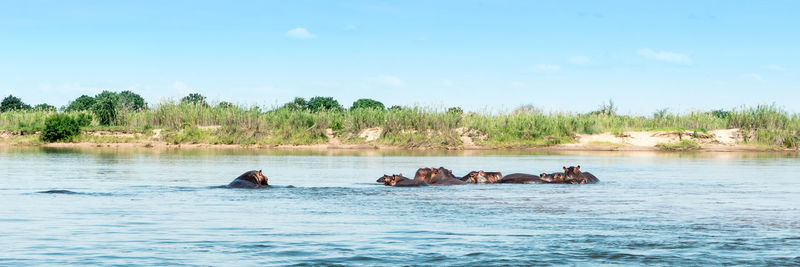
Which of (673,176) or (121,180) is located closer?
(121,180)

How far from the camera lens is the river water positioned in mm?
9117

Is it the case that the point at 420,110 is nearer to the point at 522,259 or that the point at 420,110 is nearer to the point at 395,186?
the point at 395,186

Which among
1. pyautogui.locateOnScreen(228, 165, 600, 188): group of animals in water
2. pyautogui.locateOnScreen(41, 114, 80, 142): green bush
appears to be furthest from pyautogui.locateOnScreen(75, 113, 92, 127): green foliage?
pyautogui.locateOnScreen(228, 165, 600, 188): group of animals in water

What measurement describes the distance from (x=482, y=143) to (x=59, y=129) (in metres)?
24.1

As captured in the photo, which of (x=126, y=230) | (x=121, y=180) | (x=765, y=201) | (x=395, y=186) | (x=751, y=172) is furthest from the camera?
(x=751, y=172)

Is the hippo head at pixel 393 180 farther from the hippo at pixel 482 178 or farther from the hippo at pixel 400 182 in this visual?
the hippo at pixel 482 178

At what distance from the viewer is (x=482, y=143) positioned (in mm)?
48156

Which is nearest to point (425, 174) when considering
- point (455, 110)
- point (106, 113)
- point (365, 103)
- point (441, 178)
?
point (441, 178)

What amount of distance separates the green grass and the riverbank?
0.80 feet

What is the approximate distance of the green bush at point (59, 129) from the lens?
50312mm

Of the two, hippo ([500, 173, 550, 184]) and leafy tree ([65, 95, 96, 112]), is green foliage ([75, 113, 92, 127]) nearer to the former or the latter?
leafy tree ([65, 95, 96, 112])

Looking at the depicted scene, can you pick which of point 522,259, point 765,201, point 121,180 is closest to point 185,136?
point 121,180

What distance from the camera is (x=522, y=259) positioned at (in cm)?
891

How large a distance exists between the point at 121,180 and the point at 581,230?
12780 millimetres
